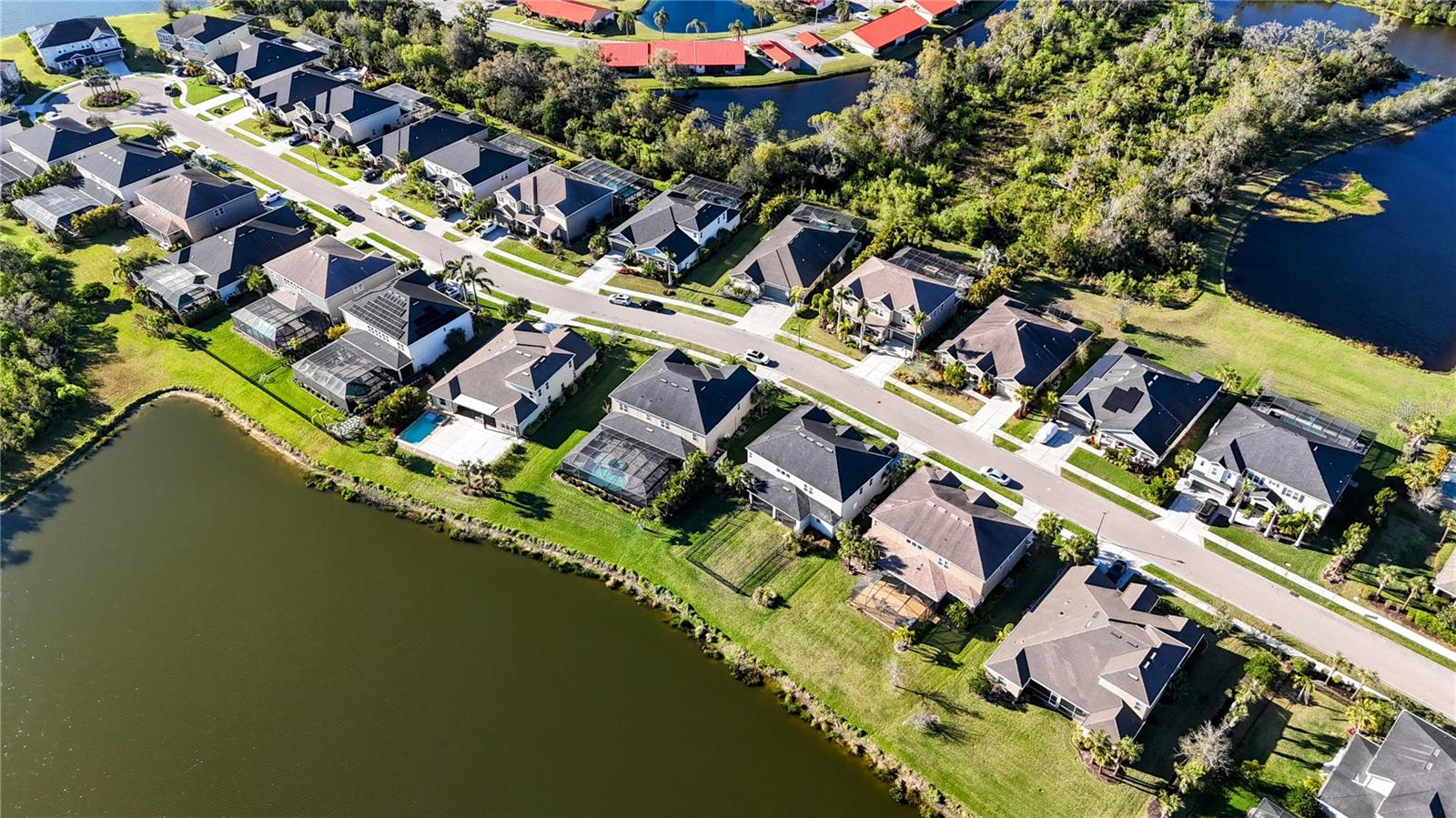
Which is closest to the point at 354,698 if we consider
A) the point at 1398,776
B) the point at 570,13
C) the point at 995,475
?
the point at 995,475

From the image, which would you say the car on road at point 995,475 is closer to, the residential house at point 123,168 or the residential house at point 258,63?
the residential house at point 123,168

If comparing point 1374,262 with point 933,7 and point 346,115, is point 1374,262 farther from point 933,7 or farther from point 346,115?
point 346,115

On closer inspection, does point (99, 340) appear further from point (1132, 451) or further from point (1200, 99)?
point (1200, 99)

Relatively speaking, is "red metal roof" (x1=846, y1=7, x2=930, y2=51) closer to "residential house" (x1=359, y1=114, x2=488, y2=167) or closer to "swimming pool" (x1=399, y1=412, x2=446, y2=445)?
"residential house" (x1=359, y1=114, x2=488, y2=167)

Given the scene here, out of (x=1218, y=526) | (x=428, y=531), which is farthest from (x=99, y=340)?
(x=1218, y=526)

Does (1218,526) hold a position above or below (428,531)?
above

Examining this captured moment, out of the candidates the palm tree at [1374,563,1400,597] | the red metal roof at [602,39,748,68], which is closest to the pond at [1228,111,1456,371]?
the palm tree at [1374,563,1400,597]

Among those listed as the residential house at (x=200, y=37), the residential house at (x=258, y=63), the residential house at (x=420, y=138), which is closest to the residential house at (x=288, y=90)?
the residential house at (x=258, y=63)

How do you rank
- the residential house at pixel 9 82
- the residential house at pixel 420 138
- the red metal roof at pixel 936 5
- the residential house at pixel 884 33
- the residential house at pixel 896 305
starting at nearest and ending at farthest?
the residential house at pixel 896 305 → the residential house at pixel 420 138 → the residential house at pixel 9 82 → the residential house at pixel 884 33 → the red metal roof at pixel 936 5
